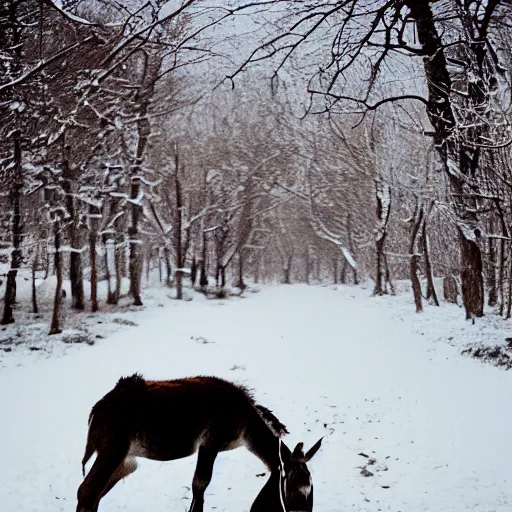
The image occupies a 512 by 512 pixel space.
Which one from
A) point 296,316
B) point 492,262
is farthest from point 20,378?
point 492,262

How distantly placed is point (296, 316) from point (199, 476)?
137 inches

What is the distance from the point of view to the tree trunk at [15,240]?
15.5 feet

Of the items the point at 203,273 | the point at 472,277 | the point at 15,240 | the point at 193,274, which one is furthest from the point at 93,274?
the point at 472,277

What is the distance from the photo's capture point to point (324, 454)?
333 centimetres

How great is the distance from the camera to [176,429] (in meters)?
2.54

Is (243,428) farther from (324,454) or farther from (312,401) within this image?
(312,401)

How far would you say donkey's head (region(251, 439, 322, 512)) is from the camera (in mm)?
2170

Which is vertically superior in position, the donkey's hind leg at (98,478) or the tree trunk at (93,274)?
the tree trunk at (93,274)

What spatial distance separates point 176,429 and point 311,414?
5.06 feet

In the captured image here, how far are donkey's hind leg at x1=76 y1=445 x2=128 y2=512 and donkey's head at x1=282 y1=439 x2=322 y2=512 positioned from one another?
0.96 metres

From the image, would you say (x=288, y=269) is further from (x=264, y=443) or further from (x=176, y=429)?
(x=176, y=429)

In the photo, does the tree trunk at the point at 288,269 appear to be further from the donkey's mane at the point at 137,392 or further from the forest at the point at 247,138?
the donkey's mane at the point at 137,392

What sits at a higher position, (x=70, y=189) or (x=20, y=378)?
(x=70, y=189)

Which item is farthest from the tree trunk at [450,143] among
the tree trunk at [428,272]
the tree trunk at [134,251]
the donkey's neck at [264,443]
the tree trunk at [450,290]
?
the tree trunk at [134,251]
